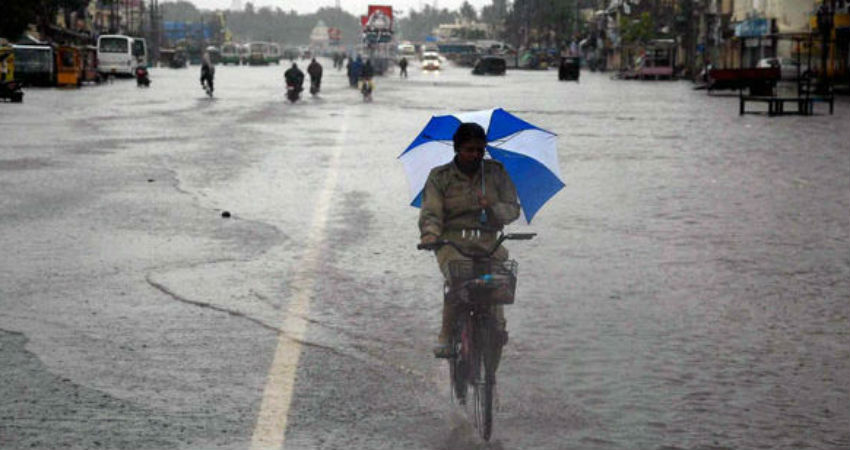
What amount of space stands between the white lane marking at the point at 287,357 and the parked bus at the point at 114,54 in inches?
3002

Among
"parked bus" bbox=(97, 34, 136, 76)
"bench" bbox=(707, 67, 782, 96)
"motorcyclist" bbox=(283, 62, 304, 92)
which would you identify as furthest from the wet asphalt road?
"parked bus" bbox=(97, 34, 136, 76)

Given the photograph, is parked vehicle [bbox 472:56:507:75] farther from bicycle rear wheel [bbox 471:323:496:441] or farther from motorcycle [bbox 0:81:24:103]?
bicycle rear wheel [bbox 471:323:496:441]

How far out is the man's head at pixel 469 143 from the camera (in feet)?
20.9

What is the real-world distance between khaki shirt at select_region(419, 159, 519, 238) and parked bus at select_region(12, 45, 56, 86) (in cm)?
6084

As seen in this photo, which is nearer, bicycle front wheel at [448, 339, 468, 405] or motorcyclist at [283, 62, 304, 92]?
bicycle front wheel at [448, 339, 468, 405]

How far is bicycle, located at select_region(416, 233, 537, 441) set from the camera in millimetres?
6023

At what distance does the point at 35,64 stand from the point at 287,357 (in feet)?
201

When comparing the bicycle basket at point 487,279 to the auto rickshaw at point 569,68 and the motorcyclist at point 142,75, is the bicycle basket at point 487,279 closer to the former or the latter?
the motorcyclist at point 142,75

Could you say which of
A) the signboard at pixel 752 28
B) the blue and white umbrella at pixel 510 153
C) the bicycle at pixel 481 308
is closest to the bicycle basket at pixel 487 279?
the bicycle at pixel 481 308

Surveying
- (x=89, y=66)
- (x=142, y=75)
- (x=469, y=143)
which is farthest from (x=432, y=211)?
(x=89, y=66)

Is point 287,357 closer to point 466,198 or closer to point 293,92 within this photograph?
point 466,198

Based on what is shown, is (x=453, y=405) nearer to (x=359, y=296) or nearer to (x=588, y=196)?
(x=359, y=296)

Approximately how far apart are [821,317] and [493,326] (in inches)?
150

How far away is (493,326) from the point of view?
6.16 metres
